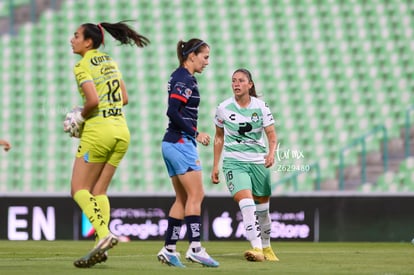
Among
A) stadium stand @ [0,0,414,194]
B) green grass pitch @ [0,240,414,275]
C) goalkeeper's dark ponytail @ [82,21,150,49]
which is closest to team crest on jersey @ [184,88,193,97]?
goalkeeper's dark ponytail @ [82,21,150,49]

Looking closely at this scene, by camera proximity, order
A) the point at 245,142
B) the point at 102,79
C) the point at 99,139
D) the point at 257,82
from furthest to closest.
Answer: the point at 257,82
the point at 245,142
the point at 102,79
the point at 99,139

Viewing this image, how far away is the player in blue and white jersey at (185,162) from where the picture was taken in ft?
28.3

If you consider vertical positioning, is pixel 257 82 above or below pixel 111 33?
above

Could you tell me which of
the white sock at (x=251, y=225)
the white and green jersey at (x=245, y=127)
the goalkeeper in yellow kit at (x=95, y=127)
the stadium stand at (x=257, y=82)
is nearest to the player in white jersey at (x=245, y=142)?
the white and green jersey at (x=245, y=127)

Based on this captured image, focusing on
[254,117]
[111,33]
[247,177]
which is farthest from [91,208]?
[254,117]

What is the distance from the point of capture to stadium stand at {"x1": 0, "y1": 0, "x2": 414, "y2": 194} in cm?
1795

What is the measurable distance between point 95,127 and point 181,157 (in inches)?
35.0

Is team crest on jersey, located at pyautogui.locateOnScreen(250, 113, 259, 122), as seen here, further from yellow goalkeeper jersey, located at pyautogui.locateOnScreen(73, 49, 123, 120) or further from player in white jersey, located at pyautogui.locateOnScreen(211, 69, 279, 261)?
yellow goalkeeper jersey, located at pyautogui.locateOnScreen(73, 49, 123, 120)

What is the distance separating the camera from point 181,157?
865 centimetres

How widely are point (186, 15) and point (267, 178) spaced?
35.4 ft

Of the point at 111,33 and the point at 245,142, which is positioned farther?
the point at 245,142

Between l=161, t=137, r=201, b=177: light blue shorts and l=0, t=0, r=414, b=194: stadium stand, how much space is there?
8.65 metres

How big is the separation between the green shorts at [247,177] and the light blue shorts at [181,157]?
3.33 ft

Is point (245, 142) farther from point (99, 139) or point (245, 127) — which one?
point (99, 139)
